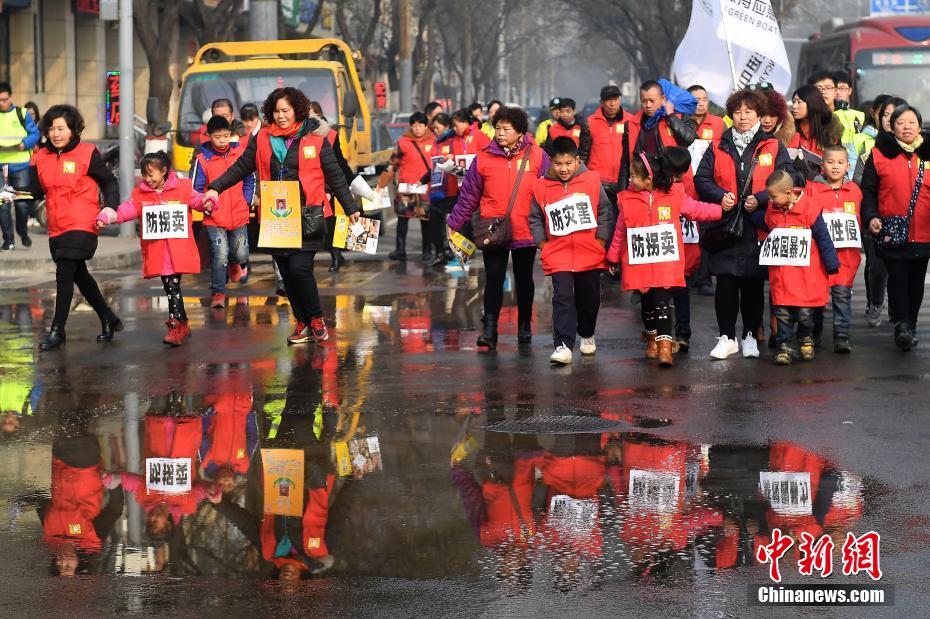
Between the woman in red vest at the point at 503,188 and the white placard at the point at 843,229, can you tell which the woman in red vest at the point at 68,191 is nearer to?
the woman in red vest at the point at 503,188

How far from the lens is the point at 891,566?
557 cm

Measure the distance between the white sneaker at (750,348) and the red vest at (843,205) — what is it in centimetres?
69

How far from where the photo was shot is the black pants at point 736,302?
34.4 ft

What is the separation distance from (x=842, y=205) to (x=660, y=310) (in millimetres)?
1452

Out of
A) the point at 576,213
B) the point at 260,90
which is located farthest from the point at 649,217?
the point at 260,90

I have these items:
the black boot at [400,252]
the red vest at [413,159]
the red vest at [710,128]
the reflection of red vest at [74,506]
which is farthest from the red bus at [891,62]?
the reflection of red vest at [74,506]

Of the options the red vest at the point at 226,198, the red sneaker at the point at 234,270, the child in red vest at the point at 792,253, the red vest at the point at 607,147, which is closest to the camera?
the child in red vest at the point at 792,253

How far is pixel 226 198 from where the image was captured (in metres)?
14.1

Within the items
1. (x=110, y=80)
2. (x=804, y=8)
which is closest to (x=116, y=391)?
(x=110, y=80)

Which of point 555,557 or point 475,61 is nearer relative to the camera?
point 555,557

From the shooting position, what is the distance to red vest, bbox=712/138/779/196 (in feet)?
33.6

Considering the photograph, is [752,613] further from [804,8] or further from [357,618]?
[804,8]

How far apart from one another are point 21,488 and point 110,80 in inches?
556

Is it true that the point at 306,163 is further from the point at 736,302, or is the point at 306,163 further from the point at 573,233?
the point at 736,302
